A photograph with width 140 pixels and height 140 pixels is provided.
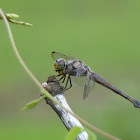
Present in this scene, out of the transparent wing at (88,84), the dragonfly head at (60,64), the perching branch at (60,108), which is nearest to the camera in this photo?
Result: the perching branch at (60,108)

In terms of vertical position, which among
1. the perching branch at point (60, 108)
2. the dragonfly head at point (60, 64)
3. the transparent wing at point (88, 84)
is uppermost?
the perching branch at point (60, 108)

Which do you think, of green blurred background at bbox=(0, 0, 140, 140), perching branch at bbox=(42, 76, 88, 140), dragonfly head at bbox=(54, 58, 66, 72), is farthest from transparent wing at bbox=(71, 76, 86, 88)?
green blurred background at bbox=(0, 0, 140, 140)

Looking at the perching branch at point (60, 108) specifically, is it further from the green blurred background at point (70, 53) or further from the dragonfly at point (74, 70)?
the green blurred background at point (70, 53)

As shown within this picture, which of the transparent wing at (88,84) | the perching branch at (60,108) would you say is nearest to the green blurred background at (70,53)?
the transparent wing at (88,84)

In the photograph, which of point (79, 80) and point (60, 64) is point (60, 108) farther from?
point (79, 80)

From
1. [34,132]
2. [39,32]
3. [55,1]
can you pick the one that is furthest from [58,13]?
[34,132]

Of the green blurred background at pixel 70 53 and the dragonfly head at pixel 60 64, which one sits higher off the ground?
the dragonfly head at pixel 60 64

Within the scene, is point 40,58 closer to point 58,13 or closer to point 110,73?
point 110,73
